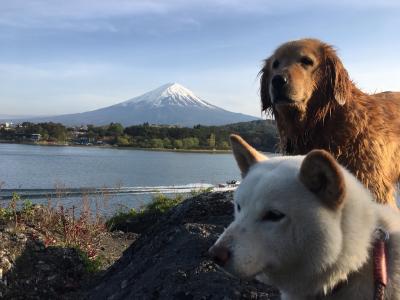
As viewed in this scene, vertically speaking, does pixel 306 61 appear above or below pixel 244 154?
above

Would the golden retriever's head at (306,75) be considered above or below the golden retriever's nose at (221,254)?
above

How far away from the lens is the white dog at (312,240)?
2689mm

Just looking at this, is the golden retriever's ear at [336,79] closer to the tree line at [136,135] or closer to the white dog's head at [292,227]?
the white dog's head at [292,227]

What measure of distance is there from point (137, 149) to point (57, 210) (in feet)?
167

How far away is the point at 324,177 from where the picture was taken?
9.02 ft

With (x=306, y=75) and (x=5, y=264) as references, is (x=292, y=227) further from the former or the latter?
(x=5, y=264)

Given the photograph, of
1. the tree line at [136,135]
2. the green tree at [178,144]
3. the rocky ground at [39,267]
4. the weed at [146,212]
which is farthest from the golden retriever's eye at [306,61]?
the green tree at [178,144]

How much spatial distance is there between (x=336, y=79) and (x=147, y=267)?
3.26 metres

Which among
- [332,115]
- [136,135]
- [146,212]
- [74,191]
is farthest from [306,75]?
[136,135]

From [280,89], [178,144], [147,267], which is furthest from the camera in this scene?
[178,144]

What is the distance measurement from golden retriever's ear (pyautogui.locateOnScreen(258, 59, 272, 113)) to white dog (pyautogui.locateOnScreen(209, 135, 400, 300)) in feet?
11.8

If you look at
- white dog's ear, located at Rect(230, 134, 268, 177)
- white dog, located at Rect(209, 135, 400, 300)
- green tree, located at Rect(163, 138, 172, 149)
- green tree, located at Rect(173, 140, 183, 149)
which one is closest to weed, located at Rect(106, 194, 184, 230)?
white dog's ear, located at Rect(230, 134, 268, 177)

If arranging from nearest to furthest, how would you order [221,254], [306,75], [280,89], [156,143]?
[221,254]
[280,89]
[306,75]
[156,143]

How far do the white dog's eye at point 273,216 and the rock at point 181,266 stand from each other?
1.65 metres
